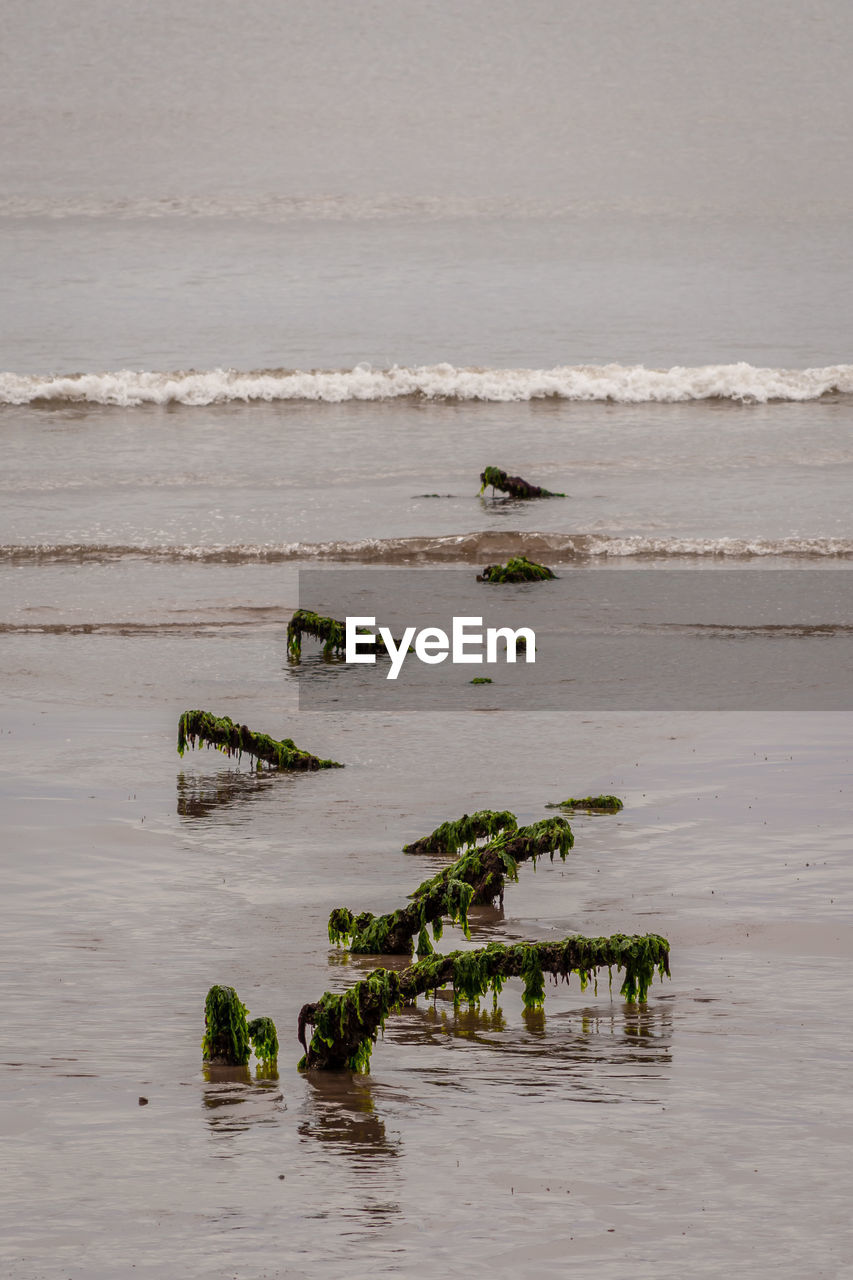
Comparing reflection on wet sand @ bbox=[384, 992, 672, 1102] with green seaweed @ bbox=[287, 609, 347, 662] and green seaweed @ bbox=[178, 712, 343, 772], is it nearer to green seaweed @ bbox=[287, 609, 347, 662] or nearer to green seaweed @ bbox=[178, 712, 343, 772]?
green seaweed @ bbox=[178, 712, 343, 772]

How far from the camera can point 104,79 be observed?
261 feet

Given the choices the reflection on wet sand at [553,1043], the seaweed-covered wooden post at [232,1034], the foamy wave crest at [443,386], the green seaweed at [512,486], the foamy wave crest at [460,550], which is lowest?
the reflection on wet sand at [553,1043]

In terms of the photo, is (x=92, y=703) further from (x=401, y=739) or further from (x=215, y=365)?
(x=215, y=365)

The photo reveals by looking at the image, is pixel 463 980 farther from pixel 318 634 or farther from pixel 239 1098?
pixel 318 634

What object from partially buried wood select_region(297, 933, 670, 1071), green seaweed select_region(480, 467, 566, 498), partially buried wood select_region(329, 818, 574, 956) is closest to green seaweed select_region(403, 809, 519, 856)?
partially buried wood select_region(329, 818, 574, 956)

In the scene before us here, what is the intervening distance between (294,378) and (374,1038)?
2608 cm

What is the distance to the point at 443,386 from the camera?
96.2 feet

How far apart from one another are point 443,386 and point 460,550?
506 inches

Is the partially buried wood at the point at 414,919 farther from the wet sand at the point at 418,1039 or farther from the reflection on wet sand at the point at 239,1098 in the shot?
the reflection on wet sand at the point at 239,1098

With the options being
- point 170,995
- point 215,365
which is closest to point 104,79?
point 215,365

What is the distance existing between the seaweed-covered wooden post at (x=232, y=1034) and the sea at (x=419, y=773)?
10 cm

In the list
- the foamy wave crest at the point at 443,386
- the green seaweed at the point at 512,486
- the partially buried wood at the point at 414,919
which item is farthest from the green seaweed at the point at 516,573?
the foamy wave crest at the point at 443,386

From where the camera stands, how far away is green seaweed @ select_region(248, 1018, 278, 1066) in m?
4.83

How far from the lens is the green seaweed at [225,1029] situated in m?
4.82
